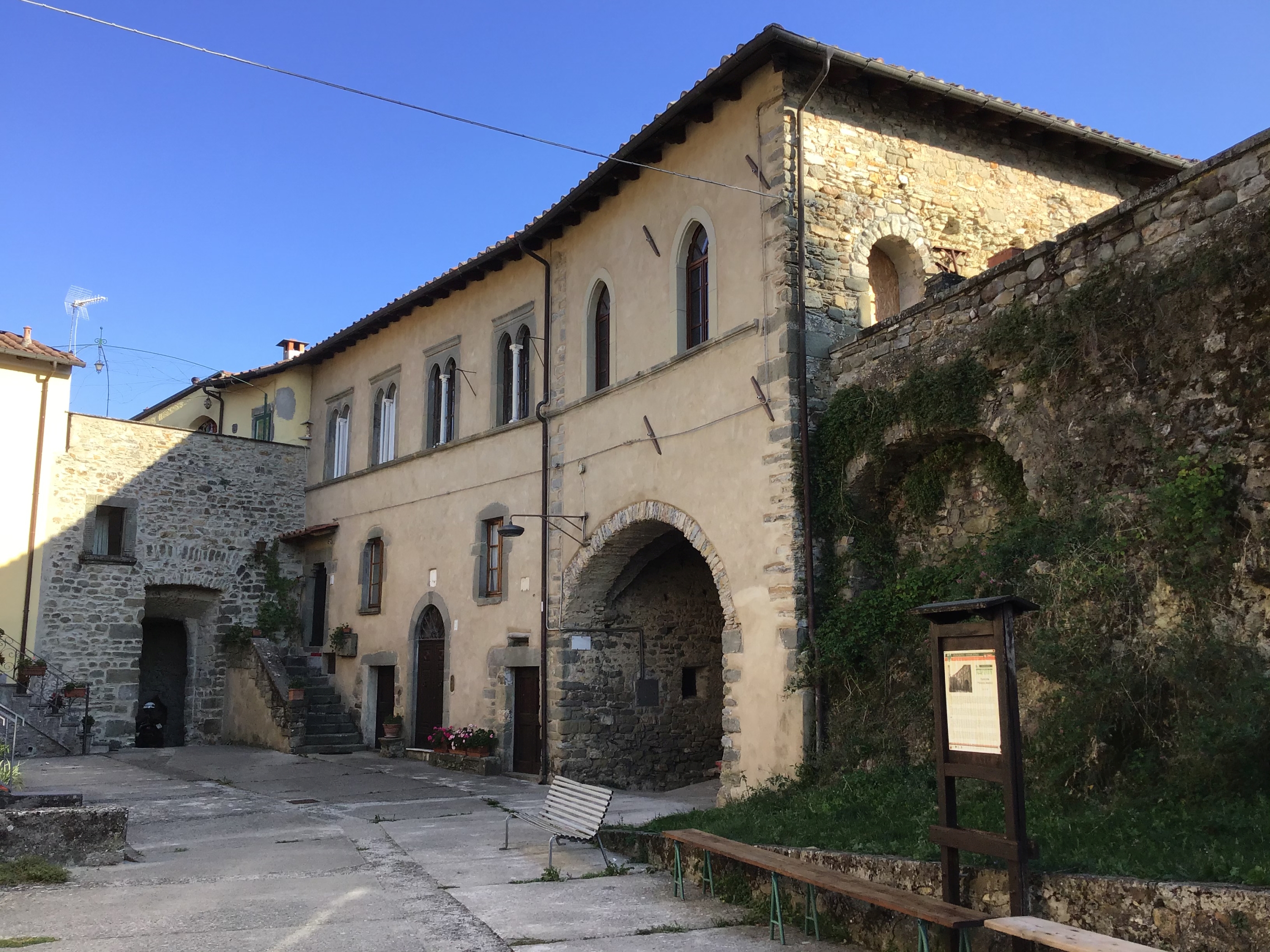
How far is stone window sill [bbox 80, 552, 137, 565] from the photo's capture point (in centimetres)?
1755

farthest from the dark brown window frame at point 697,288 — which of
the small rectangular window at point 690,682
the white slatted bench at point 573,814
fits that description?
the white slatted bench at point 573,814

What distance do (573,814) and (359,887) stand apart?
172 cm

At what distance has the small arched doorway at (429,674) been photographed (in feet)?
52.8

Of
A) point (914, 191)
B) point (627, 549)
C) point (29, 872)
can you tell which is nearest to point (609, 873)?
point (29, 872)

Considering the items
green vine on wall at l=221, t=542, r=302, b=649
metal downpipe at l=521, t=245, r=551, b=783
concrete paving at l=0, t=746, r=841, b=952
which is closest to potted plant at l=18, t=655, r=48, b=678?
green vine on wall at l=221, t=542, r=302, b=649

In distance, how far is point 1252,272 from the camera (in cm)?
650

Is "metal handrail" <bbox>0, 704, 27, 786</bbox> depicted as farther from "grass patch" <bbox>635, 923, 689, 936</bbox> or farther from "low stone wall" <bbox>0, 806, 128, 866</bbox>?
"grass patch" <bbox>635, 923, 689, 936</bbox>

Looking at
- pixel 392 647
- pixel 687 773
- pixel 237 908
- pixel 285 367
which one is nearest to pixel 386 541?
pixel 392 647

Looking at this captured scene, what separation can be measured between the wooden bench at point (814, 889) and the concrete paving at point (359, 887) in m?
0.15

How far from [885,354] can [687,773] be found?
259 inches

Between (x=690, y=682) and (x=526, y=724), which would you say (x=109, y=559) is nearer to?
(x=526, y=724)

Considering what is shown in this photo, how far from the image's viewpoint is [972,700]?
16.9 feet

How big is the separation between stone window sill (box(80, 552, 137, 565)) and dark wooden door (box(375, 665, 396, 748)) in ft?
15.1

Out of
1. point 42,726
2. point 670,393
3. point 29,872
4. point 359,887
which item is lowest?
point 359,887
